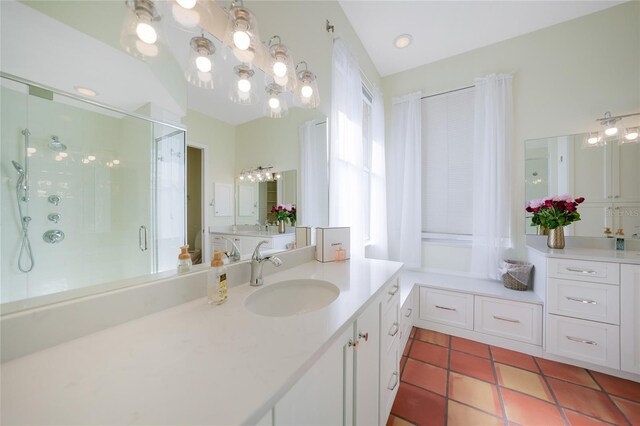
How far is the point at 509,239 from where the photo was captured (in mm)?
2348

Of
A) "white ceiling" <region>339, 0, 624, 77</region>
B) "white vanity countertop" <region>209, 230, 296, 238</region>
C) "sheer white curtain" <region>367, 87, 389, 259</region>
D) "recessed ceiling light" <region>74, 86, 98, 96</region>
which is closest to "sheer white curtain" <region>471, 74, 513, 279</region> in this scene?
"white ceiling" <region>339, 0, 624, 77</region>

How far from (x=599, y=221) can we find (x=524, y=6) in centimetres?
202

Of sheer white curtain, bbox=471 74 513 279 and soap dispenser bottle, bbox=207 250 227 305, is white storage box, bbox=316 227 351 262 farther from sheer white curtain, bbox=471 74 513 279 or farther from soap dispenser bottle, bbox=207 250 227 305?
sheer white curtain, bbox=471 74 513 279

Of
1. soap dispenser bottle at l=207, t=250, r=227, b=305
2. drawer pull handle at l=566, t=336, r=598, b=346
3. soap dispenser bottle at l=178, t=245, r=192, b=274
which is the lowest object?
drawer pull handle at l=566, t=336, r=598, b=346

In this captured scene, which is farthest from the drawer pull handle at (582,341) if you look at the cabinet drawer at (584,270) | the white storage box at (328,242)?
the white storage box at (328,242)

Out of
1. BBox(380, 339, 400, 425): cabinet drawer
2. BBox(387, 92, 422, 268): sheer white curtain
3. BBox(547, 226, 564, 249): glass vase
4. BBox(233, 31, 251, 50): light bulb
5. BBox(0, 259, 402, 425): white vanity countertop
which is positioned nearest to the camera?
BBox(0, 259, 402, 425): white vanity countertop

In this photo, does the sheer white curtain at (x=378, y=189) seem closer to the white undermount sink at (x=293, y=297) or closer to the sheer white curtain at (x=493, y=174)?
the sheer white curtain at (x=493, y=174)

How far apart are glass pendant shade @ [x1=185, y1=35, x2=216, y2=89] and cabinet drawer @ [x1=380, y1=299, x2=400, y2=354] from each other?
1309mm

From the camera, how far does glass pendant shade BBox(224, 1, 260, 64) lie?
1.01 meters

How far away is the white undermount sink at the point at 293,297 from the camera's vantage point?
3.26 ft

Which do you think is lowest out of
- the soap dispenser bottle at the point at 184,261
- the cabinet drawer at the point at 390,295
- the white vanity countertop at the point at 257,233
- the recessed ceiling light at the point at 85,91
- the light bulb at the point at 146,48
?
the cabinet drawer at the point at 390,295

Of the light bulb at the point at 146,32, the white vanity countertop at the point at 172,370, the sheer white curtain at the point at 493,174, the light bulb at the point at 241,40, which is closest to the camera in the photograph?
the white vanity countertop at the point at 172,370

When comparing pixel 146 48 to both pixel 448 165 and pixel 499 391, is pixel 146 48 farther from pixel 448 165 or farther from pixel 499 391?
pixel 448 165

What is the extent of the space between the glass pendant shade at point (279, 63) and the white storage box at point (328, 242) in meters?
0.94
